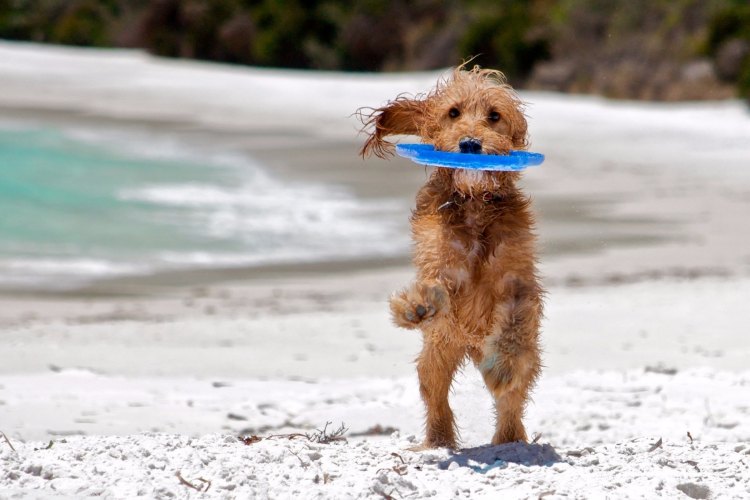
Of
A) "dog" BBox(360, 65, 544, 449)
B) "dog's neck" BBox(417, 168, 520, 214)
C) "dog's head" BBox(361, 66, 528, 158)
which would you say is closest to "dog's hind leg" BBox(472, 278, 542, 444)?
"dog" BBox(360, 65, 544, 449)

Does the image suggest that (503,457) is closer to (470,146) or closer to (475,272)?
(475,272)

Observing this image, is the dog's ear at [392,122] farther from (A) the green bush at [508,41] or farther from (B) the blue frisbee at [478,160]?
(A) the green bush at [508,41]

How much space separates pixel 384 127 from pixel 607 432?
70.9 inches

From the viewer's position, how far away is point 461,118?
495cm

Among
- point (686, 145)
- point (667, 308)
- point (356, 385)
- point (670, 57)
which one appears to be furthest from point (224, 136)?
point (356, 385)

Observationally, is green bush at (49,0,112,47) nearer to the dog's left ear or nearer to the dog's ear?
the dog's ear

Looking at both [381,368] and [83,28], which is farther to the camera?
[83,28]

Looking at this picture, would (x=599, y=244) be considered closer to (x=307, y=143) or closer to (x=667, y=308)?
(x=667, y=308)

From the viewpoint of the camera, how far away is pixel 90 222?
1391cm

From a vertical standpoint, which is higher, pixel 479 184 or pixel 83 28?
pixel 83 28

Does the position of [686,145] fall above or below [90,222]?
above

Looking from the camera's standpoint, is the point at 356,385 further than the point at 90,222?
No

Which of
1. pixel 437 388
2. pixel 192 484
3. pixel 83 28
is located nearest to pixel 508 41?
pixel 83 28

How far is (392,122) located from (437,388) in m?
1.14
